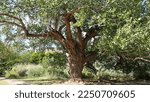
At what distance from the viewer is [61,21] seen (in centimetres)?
2275

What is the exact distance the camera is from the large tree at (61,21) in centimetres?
1842

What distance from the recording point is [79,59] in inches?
901

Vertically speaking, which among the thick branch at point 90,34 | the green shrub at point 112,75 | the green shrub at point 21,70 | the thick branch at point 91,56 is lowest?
the green shrub at point 112,75

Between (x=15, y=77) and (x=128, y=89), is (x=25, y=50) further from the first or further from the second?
(x=128, y=89)

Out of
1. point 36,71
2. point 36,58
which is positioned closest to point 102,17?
point 36,71

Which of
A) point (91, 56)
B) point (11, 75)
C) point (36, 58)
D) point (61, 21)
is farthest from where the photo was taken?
point (36, 58)

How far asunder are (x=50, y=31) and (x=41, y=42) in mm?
3825

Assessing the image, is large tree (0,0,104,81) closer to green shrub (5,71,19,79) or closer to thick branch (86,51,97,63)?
thick branch (86,51,97,63)

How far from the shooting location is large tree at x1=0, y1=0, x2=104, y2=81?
18422mm

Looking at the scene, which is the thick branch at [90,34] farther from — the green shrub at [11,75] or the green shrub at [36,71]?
the green shrub at [11,75]

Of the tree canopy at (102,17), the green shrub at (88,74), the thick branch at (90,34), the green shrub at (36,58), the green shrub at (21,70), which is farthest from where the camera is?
the green shrub at (36,58)

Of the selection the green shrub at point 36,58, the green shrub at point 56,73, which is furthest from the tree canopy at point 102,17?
the green shrub at point 36,58

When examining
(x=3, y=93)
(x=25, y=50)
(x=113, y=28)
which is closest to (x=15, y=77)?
(x=25, y=50)

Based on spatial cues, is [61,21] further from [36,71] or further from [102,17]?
[36,71]
